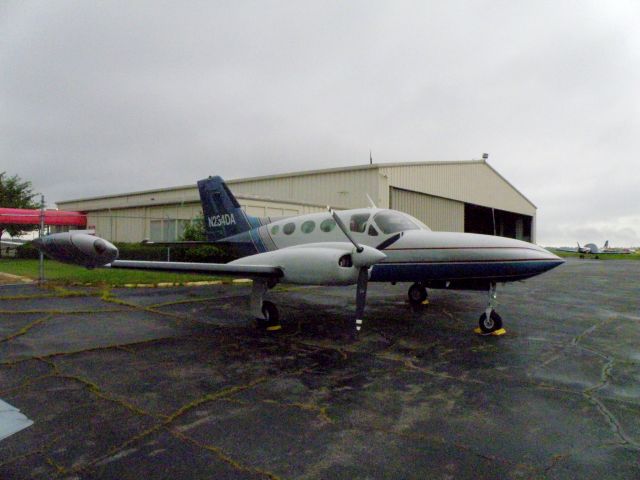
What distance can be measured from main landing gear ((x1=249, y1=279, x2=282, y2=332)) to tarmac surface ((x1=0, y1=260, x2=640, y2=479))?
0.37 m

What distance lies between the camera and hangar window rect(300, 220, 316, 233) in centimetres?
1073

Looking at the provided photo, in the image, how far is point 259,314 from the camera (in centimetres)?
856

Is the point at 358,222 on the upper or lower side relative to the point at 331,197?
lower

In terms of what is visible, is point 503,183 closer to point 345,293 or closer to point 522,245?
point 345,293

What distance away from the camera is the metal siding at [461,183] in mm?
28156

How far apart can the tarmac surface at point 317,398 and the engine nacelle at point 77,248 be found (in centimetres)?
168

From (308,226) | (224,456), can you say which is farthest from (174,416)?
(308,226)

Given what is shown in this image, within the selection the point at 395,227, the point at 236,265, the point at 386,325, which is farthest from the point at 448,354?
the point at 236,265

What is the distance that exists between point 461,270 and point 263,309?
14.3ft

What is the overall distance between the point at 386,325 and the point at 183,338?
4.42 m

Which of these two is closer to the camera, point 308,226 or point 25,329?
point 25,329

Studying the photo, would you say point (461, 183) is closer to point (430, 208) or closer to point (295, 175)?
point (430, 208)

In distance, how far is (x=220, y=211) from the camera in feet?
45.0

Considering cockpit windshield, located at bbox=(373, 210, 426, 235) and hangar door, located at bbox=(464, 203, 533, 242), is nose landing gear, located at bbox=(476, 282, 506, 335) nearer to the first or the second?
cockpit windshield, located at bbox=(373, 210, 426, 235)
